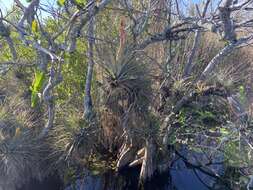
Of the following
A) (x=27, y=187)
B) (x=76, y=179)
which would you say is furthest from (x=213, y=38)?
(x=27, y=187)

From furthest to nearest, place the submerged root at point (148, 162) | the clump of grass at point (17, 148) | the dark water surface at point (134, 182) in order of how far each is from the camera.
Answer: the dark water surface at point (134, 182)
the submerged root at point (148, 162)
the clump of grass at point (17, 148)

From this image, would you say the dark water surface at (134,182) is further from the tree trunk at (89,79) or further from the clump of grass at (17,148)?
the tree trunk at (89,79)

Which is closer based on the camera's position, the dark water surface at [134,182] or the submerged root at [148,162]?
the submerged root at [148,162]

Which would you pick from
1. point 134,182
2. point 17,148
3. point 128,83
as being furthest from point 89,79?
point 134,182

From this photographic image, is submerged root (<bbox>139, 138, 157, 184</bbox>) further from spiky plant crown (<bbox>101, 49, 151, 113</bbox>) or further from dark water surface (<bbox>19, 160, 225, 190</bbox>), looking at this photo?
spiky plant crown (<bbox>101, 49, 151, 113</bbox>)

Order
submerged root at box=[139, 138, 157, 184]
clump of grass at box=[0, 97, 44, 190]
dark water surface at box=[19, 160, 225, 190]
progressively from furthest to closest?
1. dark water surface at box=[19, 160, 225, 190]
2. submerged root at box=[139, 138, 157, 184]
3. clump of grass at box=[0, 97, 44, 190]

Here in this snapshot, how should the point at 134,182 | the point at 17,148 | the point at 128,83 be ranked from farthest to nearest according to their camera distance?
the point at 134,182
the point at 128,83
the point at 17,148

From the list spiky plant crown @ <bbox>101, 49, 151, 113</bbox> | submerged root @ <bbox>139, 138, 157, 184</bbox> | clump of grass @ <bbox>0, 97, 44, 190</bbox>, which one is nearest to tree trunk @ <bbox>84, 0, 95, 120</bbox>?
spiky plant crown @ <bbox>101, 49, 151, 113</bbox>

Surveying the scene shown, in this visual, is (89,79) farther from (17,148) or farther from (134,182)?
(134,182)

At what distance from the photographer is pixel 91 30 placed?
5523 mm

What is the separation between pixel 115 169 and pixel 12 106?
1570 millimetres

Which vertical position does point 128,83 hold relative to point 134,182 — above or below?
above

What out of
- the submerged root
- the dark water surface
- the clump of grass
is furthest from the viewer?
the dark water surface

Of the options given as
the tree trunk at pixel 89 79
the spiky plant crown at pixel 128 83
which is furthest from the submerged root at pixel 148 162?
the tree trunk at pixel 89 79
